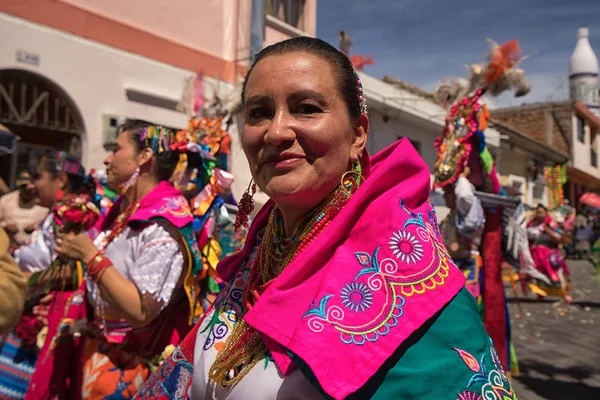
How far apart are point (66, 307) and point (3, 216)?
9.27ft

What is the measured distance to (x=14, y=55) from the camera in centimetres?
681

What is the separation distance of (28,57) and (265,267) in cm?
695

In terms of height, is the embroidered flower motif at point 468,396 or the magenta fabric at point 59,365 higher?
the embroidered flower motif at point 468,396

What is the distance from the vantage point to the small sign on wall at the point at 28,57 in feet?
22.6

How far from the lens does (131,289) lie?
2168mm

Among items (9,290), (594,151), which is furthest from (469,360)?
(594,151)

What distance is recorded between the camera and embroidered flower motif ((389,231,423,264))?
3.88 feet

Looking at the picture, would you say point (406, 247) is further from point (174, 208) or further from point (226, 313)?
point (174, 208)

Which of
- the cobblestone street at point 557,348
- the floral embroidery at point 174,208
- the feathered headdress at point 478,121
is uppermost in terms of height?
the feathered headdress at point 478,121

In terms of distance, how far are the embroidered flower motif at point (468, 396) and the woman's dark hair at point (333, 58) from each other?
81 cm

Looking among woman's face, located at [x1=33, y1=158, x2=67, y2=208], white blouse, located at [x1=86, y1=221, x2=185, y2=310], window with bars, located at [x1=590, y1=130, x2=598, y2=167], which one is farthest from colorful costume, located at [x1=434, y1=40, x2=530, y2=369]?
window with bars, located at [x1=590, y1=130, x2=598, y2=167]

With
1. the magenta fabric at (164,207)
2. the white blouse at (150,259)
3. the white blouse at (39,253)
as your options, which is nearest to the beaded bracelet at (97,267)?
the white blouse at (150,259)

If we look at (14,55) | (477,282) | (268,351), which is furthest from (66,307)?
(14,55)

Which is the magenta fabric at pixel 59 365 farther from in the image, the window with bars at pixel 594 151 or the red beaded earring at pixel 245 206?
the window with bars at pixel 594 151
